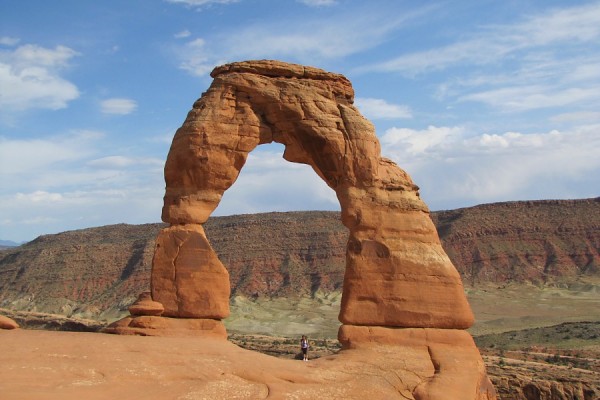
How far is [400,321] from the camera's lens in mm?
16969

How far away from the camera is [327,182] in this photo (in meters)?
18.6

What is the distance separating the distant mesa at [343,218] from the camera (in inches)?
665

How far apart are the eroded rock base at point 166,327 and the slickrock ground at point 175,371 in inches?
36.7

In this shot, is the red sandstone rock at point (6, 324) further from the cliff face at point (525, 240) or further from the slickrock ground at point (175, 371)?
the cliff face at point (525, 240)

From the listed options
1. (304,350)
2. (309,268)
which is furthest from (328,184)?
(309,268)

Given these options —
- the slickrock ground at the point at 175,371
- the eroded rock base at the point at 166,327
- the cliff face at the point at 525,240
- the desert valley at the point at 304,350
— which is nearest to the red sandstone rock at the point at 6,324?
the desert valley at the point at 304,350

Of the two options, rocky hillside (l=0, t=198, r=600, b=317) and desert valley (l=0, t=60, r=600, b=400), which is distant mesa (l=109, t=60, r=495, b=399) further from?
rocky hillside (l=0, t=198, r=600, b=317)

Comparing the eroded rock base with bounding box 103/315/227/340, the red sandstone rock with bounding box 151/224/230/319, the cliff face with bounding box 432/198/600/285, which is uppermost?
the cliff face with bounding box 432/198/600/285

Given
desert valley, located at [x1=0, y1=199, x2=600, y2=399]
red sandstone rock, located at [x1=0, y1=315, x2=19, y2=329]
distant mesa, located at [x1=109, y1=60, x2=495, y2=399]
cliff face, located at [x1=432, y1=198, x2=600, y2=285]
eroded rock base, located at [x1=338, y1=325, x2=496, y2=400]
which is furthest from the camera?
cliff face, located at [x1=432, y1=198, x2=600, y2=285]

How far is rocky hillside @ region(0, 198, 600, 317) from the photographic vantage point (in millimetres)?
75688

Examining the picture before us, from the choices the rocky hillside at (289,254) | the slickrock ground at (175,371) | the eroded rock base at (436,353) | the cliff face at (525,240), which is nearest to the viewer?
the slickrock ground at (175,371)

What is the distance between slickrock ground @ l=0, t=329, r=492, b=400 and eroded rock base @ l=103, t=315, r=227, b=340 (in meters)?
0.93

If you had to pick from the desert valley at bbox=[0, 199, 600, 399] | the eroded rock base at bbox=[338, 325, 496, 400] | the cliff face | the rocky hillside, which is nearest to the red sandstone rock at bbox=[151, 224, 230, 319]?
the eroded rock base at bbox=[338, 325, 496, 400]

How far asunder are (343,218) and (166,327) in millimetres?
4892
